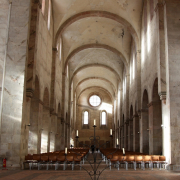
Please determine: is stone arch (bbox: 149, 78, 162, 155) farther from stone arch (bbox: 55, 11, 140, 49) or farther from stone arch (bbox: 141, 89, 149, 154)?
stone arch (bbox: 55, 11, 140, 49)

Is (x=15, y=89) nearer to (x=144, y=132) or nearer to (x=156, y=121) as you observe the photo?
(x=156, y=121)

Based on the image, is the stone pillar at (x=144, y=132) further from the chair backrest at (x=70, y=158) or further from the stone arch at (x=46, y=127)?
the chair backrest at (x=70, y=158)

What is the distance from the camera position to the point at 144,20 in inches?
821

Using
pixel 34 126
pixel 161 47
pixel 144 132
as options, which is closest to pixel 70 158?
pixel 34 126

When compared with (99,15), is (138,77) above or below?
below

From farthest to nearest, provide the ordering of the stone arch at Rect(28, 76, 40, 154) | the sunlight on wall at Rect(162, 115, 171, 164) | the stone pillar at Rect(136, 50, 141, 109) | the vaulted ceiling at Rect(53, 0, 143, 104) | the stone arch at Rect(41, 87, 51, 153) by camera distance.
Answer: the vaulted ceiling at Rect(53, 0, 143, 104)
the stone pillar at Rect(136, 50, 141, 109)
the stone arch at Rect(41, 87, 51, 153)
the stone arch at Rect(28, 76, 40, 154)
the sunlight on wall at Rect(162, 115, 171, 164)

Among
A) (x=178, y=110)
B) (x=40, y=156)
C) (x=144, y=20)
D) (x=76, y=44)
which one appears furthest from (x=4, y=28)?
(x=76, y=44)

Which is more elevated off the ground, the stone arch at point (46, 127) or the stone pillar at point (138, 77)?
the stone pillar at point (138, 77)

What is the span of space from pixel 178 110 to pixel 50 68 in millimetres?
12014

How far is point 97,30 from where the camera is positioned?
27969mm

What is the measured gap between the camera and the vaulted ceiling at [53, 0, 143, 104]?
22.2 metres

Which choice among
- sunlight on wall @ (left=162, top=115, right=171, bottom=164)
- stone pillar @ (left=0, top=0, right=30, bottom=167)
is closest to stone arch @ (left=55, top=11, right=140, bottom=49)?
stone pillar @ (left=0, top=0, right=30, bottom=167)

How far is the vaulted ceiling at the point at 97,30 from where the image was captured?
22.2 meters

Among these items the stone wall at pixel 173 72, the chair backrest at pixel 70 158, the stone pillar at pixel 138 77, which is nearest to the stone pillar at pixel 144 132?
the stone pillar at pixel 138 77
